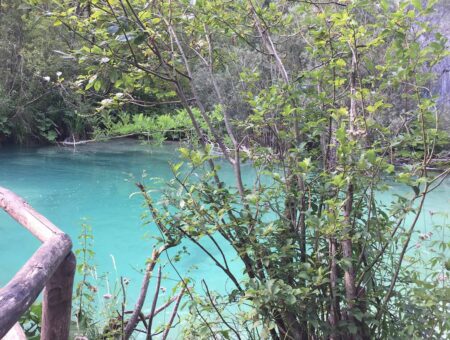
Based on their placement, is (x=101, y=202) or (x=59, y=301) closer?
(x=59, y=301)

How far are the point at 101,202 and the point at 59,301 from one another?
20.0 feet

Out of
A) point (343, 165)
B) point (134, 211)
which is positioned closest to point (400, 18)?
point (343, 165)

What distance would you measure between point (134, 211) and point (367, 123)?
5.37 metres

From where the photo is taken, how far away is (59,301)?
121 cm

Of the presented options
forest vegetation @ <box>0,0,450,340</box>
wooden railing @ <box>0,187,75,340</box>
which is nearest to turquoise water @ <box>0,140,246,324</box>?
forest vegetation @ <box>0,0,450,340</box>

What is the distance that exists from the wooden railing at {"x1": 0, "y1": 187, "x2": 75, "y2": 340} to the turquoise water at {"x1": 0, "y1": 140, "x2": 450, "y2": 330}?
20.9 inches

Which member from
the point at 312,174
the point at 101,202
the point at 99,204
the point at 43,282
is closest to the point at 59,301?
the point at 43,282

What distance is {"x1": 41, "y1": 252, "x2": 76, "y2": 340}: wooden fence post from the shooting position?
46.1 inches

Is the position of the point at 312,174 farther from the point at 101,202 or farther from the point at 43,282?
the point at 101,202

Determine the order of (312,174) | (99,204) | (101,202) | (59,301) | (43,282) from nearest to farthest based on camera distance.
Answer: (43,282)
(59,301)
(312,174)
(99,204)
(101,202)

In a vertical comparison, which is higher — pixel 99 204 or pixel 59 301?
pixel 59 301

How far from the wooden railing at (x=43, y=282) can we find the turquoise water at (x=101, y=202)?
1.74ft

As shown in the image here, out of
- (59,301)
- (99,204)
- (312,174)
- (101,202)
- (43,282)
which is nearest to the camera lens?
(43,282)

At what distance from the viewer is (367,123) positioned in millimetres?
1593
